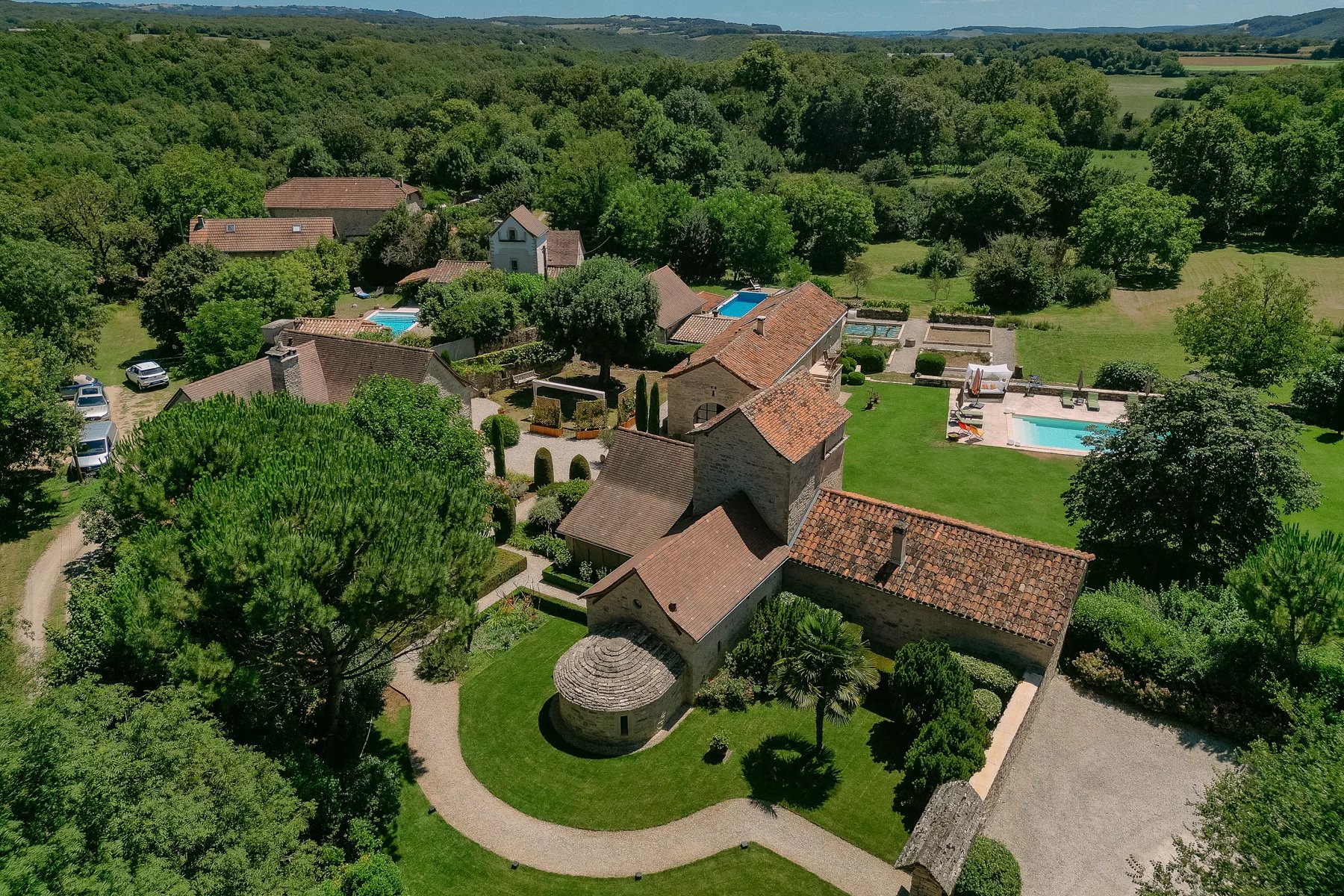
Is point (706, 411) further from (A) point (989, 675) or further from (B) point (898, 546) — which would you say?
(A) point (989, 675)

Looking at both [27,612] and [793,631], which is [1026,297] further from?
[27,612]

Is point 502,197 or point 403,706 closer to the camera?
point 403,706

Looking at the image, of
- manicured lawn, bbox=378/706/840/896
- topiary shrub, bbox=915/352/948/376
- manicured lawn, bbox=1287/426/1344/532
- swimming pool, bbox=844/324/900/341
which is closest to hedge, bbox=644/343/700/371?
topiary shrub, bbox=915/352/948/376

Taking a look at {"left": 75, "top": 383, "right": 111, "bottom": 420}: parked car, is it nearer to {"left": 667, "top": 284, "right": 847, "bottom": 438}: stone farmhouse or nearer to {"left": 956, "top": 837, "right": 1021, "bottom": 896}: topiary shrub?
{"left": 667, "top": 284, "right": 847, "bottom": 438}: stone farmhouse


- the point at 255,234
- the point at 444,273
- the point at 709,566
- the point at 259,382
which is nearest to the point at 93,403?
the point at 259,382

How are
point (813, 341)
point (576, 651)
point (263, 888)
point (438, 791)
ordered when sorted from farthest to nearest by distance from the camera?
point (813, 341)
point (576, 651)
point (438, 791)
point (263, 888)

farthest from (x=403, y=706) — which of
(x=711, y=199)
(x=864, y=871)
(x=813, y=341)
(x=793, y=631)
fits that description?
(x=711, y=199)
